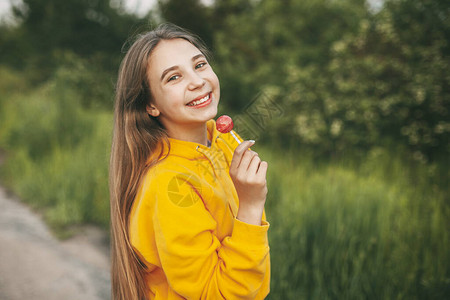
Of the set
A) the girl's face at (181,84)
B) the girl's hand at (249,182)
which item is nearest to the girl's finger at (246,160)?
the girl's hand at (249,182)

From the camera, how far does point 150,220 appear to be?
1.17 metres

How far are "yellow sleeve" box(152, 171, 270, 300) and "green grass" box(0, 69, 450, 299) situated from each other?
1344mm

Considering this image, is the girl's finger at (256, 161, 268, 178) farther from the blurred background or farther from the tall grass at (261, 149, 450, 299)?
the tall grass at (261, 149, 450, 299)

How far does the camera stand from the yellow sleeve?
3.48 feet

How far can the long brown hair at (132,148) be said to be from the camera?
130cm

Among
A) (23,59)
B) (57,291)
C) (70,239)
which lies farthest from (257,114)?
(23,59)

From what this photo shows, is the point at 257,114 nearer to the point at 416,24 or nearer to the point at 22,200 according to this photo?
the point at 22,200

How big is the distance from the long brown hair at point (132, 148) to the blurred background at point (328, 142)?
0.37 meters

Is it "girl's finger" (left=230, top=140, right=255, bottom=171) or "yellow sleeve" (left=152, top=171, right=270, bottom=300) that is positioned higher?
"girl's finger" (left=230, top=140, right=255, bottom=171)

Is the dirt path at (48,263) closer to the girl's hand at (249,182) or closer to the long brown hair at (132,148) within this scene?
the long brown hair at (132,148)

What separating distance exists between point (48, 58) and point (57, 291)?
1121cm

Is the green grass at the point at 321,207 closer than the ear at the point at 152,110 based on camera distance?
No

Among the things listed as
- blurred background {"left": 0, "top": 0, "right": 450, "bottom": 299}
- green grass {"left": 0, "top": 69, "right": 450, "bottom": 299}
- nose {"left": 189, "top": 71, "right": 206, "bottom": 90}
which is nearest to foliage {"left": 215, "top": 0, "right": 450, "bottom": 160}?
blurred background {"left": 0, "top": 0, "right": 450, "bottom": 299}

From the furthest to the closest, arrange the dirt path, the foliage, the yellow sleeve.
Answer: the foliage → the dirt path → the yellow sleeve
